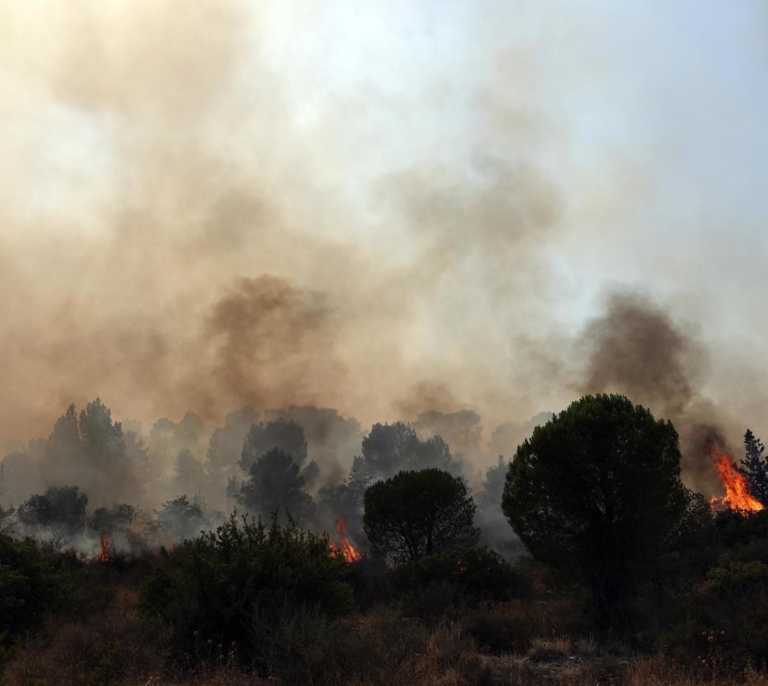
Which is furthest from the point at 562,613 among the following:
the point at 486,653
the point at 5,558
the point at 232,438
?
the point at 232,438

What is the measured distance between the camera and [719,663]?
12773 mm

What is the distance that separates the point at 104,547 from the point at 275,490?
2461cm

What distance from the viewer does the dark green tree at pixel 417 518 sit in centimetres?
3653

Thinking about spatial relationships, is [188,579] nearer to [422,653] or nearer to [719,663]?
[422,653]

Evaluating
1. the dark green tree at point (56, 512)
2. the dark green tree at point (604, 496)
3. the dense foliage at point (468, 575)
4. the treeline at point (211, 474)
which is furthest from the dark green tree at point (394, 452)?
the dark green tree at point (604, 496)

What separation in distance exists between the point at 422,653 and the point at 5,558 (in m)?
14.1

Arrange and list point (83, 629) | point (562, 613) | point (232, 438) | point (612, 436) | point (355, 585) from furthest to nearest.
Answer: point (232, 438)
point (355, 585)
point (562, 613)
point (612, 436)
point (83, 629)

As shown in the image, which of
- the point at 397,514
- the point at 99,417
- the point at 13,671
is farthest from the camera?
the point at 99,417

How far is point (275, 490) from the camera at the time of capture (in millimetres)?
77688

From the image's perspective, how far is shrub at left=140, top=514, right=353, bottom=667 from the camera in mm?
13533

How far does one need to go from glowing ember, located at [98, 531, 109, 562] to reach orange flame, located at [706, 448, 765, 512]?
55.1m

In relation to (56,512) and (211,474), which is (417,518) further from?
(211,474)

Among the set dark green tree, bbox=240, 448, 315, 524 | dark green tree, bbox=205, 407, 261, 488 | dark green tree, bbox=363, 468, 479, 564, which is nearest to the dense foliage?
dark green tree, bbox=363, 468, 479, 564

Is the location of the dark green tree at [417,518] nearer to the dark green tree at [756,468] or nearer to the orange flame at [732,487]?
the orange flame at [732,487]
